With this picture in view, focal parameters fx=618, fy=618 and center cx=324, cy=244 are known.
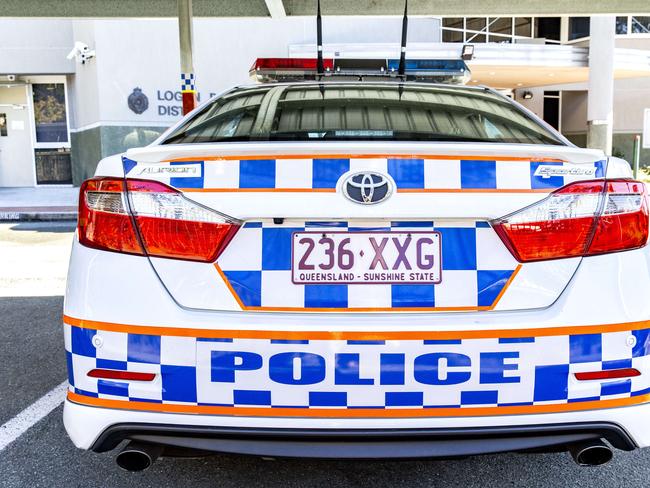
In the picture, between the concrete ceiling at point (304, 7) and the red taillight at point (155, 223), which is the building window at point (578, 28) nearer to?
the concrete ceiling at point (304, 7)

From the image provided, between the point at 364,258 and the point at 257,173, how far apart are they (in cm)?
36

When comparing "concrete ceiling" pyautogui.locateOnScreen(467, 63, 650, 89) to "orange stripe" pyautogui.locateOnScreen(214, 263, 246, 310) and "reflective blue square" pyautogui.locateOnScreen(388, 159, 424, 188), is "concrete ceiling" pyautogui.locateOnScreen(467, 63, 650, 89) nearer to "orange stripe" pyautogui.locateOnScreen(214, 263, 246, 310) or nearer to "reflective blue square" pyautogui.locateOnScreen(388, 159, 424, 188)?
"reflective blue square" pyautogui.locateOnScreen(388, 159, 424, 188)

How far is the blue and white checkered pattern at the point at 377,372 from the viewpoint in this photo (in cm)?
160

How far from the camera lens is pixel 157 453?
1.68 metres

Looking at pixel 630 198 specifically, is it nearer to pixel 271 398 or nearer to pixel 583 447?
pixel 583 447

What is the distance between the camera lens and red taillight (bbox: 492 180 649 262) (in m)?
1.65

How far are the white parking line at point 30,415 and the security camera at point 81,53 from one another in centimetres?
1255

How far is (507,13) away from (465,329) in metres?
8.20

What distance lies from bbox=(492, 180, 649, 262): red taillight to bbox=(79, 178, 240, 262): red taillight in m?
0.76

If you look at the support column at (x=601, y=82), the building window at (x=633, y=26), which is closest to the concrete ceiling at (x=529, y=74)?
the support column at (x=601, y=82)

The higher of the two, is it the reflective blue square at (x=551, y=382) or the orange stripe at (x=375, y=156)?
the orange stripe at (x=375, y=156)

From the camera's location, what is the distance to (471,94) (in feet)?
8.77

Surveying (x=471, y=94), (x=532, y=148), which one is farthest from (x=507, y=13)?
(x=532, y=148)

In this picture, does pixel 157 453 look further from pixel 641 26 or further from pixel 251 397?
pixel 641 26
